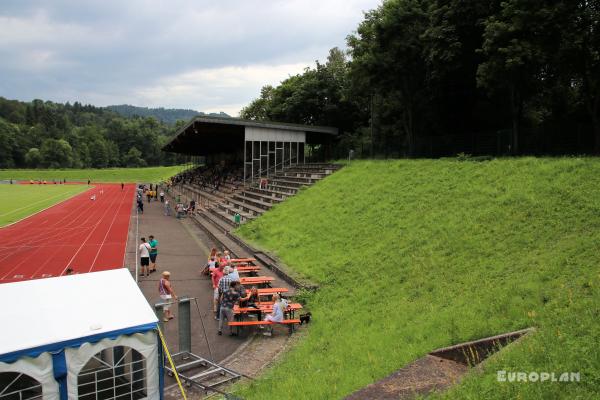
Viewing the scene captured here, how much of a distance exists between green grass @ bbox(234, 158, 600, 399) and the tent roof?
2.59 metres

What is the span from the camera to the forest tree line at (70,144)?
112562 mm

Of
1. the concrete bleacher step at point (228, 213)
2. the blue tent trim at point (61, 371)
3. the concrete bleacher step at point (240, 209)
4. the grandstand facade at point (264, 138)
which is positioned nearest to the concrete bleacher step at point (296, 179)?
the grandstand facade at point (264, 138)

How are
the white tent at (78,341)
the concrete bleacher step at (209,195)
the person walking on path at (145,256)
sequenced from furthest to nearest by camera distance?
the concrete bleacher step at (209,195)
the person walking on path at (145,256)
the white tent at (78,341)

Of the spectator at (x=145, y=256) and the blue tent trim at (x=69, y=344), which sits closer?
the blue tent trim at (x=69, y=344)

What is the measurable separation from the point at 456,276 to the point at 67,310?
8.29 metres

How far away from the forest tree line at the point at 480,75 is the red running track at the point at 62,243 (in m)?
19.4

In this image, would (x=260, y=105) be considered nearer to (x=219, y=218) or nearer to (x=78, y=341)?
(x=219, y=218)

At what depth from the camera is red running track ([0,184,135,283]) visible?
61.0ft

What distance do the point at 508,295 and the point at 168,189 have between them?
5733 cm

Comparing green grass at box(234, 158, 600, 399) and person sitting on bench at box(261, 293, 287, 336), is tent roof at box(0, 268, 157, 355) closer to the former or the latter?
green grass at box(234, 158, 600, 399)

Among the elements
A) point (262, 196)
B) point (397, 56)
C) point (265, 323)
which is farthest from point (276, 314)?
point (397, 56)

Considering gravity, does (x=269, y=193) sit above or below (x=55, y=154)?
below

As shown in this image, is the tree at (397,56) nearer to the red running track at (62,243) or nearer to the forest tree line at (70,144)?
the red running track at (62,243)

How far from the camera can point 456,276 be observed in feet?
34.4
